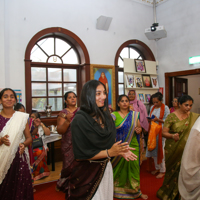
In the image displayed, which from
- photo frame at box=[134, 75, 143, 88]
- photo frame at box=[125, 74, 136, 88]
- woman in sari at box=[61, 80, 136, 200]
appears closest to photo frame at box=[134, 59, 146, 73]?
photo frame at box=[134, 75, 143, 88]

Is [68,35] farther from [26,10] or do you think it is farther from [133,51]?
[133,51]

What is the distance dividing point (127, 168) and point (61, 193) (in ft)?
3.56

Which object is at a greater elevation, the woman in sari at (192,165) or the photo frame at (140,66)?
the photo frame at (140,66)

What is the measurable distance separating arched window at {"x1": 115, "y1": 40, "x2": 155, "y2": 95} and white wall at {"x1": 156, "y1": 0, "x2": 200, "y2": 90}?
0.42m

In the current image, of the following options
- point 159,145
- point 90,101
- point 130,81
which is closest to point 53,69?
point 130,81

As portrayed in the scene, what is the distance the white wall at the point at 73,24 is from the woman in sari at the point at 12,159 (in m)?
1.88

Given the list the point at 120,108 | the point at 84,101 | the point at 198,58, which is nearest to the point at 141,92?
the point at 198,58

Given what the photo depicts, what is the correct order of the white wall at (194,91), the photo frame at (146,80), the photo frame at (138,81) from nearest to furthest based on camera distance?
the photo frame at (138,81) < the photo frame at (146,80) < the white wall at (194,91)

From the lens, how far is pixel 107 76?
17.3 feet

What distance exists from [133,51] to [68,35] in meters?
2.29

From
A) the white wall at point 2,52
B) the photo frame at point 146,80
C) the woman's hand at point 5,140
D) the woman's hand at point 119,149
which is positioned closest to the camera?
the woman's hand at point 119,149

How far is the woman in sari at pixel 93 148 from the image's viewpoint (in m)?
1.39

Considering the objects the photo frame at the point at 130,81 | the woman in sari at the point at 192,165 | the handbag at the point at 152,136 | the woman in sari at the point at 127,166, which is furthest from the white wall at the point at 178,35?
the woman in sari at the point at 192,165

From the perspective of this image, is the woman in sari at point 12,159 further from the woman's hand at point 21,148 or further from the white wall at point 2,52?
the white wall at point 2,52
